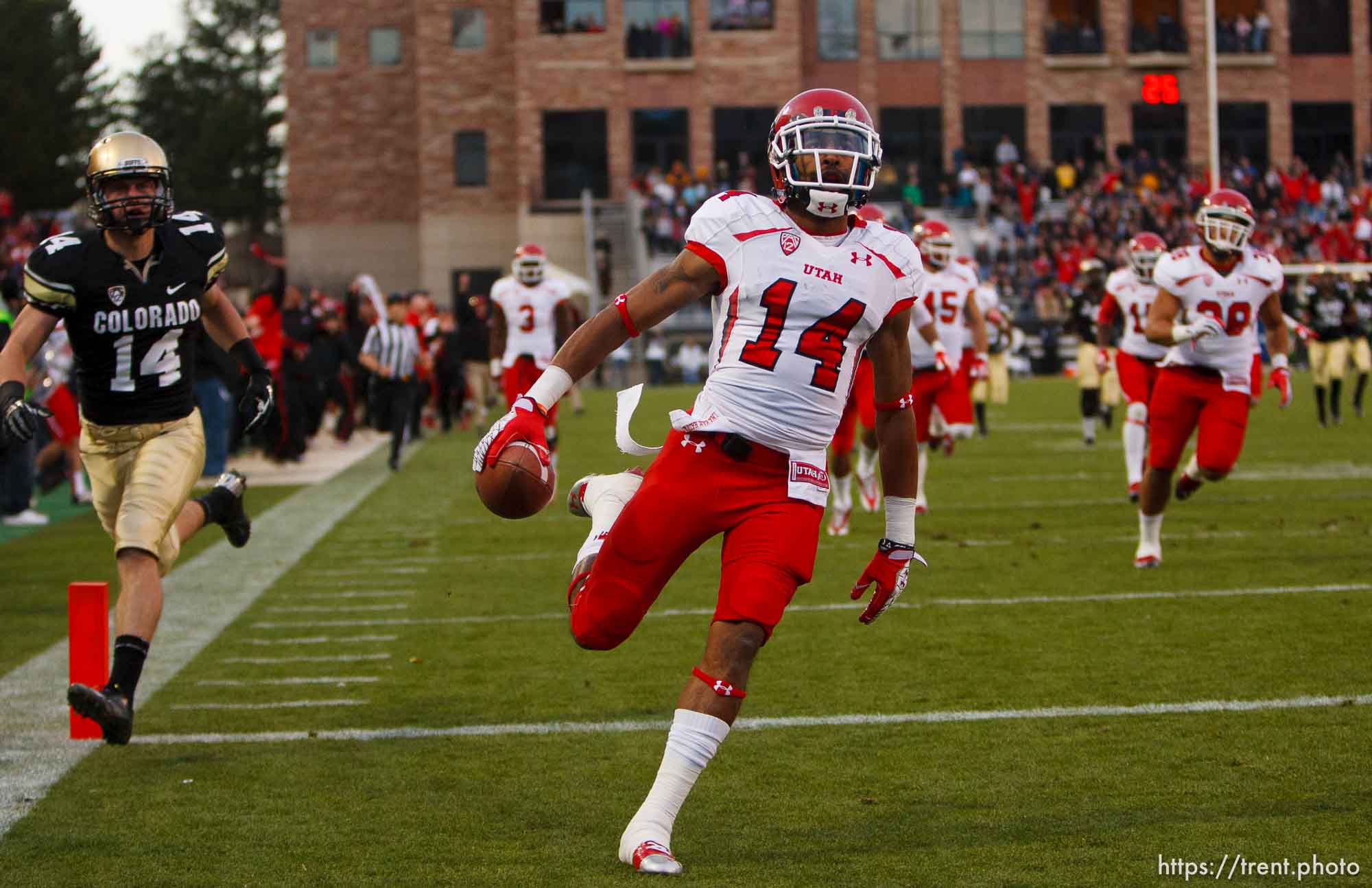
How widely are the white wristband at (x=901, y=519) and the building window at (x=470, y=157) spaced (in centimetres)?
4395

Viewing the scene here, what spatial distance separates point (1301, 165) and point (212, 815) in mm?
40844

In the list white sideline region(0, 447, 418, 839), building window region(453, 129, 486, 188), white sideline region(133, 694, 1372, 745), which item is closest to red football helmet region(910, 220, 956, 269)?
white sideline region(0, 447, 418, 839)

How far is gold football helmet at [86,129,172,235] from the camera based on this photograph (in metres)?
5.86

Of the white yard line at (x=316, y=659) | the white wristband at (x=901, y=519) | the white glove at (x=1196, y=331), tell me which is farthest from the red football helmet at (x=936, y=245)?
the white wristband at (x=901, y=519)

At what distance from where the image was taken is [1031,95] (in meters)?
45.8

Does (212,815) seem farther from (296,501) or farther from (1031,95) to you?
(1031,95)

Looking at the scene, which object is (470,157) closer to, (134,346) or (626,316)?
(134,346)

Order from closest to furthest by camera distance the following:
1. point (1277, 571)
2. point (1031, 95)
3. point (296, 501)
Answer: point (1277, 571) → point (296, 501) → point (1031, 95)

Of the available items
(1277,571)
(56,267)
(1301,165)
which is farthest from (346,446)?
(1301,165)

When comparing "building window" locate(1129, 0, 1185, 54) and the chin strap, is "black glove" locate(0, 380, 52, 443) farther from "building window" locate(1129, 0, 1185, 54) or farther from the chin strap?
"building window" locate(1129, 0, 1185, 54)

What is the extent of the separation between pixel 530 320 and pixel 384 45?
38.1 m

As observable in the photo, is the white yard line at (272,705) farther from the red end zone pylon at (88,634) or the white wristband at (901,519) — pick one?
the white wristband at (901,519)

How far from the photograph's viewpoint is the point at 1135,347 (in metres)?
12.8

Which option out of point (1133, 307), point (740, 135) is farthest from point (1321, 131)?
point (1133, 307)
